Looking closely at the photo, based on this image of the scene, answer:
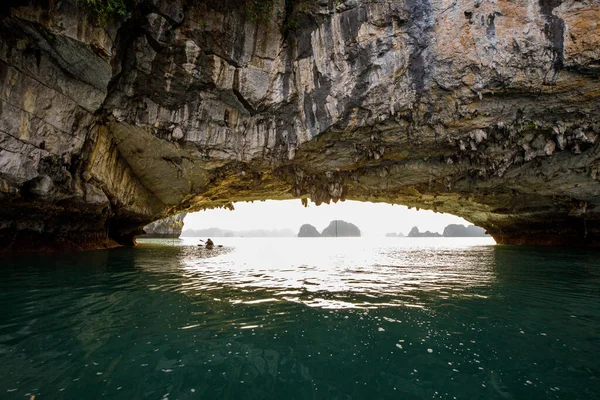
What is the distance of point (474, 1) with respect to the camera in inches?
474

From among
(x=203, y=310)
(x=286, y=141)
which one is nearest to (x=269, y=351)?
(x=203, y=310)

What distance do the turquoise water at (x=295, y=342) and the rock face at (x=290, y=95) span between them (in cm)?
829

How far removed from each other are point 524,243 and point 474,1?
33949mm

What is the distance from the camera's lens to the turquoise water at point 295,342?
3.83m

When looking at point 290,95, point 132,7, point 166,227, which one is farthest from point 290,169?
point 166,227

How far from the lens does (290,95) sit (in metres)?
14.6

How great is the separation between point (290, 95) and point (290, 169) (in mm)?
5543

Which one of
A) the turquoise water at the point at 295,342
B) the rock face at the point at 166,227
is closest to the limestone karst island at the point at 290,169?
the turquoise water at the point at 295,342

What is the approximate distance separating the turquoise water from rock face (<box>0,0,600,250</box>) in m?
8.29

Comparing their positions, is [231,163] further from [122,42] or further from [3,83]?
[3,83]

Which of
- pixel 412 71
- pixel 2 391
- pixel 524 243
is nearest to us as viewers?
pixel 2 391

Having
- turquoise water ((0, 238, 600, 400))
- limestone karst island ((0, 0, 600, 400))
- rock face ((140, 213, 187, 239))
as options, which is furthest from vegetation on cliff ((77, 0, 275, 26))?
rock face ((140, 213, 187, 239))

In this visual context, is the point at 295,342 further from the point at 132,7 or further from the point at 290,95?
the point at 132,7

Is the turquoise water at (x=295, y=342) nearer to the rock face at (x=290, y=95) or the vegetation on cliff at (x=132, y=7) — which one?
the rock face at (x=290, y=95)
